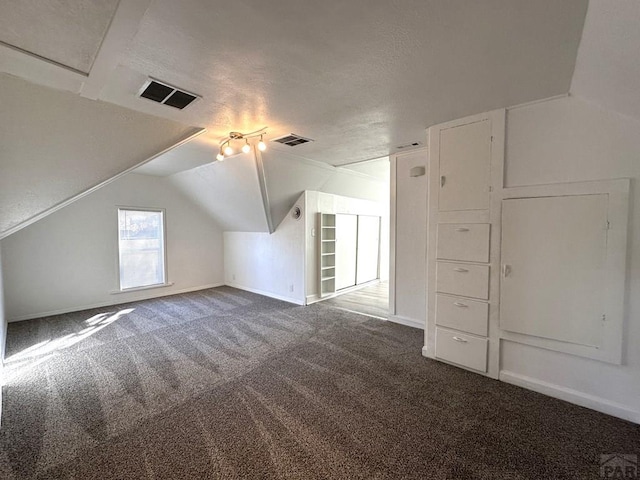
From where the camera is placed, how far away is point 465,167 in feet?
9.21

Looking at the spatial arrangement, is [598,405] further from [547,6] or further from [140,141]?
[140,141]

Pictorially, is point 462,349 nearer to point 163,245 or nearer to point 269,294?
point 269,294

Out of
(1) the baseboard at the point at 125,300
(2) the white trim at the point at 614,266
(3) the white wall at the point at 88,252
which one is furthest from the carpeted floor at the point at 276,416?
(3) the white wall at the point at 88,252

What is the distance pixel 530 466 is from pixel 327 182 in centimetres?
467

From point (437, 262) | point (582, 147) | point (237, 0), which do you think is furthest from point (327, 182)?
point (237, 0)

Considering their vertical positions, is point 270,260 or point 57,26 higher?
point 57,26

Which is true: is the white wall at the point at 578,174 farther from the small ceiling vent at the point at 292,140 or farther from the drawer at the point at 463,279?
the small ceiling vent at the point at 292,140

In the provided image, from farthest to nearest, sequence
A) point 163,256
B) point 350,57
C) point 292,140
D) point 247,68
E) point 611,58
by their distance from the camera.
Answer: point 163,256
point 292,140
point 247,68
point 350,57
point 611,58

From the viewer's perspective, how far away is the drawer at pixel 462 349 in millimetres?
2729

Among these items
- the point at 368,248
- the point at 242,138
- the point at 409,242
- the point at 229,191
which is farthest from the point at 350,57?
the point at 368,248

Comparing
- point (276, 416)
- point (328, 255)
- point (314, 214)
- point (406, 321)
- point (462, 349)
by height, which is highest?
point (314, 214)

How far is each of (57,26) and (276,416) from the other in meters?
2.84

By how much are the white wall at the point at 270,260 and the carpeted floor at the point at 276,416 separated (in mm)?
1895

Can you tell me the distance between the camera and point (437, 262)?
3045mm
